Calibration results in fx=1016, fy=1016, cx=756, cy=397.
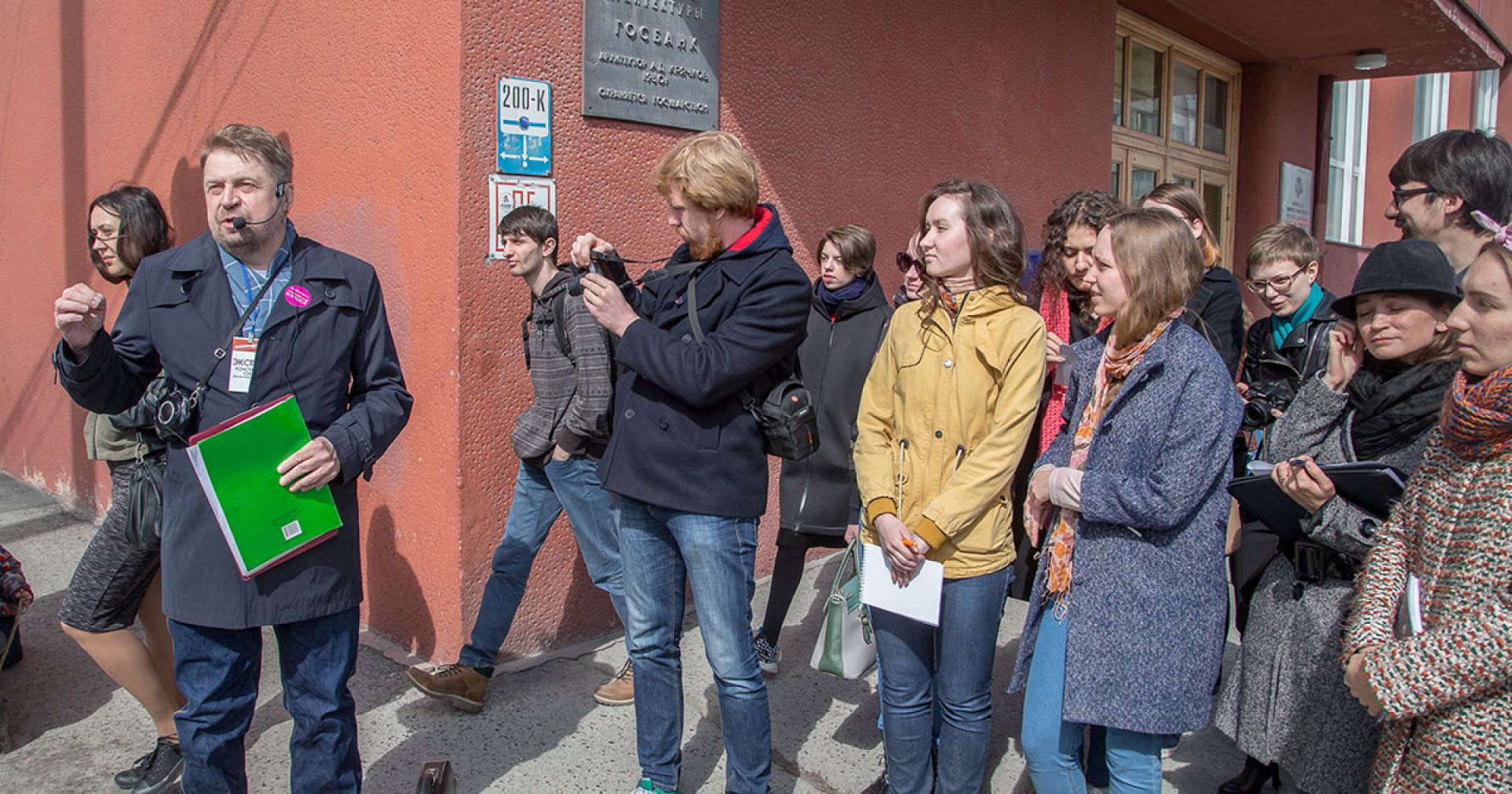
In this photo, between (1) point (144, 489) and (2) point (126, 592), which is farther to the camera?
(2) point (126, 592)

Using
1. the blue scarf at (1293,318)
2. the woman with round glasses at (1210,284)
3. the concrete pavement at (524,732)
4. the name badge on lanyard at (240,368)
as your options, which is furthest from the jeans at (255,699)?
the blue scarf at (1293,318)

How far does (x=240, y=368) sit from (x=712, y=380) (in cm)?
104

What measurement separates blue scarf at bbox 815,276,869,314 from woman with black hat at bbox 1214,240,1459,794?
1583 mm

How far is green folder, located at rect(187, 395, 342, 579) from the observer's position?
209 cm

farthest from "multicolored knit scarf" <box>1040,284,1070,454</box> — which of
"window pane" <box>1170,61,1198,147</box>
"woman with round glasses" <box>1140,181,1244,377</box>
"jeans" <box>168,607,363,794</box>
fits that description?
"window pane" <box>1170,61,1198,147</box>

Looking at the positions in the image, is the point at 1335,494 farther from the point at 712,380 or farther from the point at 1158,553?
the point at 712,380

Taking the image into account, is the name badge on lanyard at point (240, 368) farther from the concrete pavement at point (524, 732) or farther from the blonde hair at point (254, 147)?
the concrete pavement at point (524, 732)

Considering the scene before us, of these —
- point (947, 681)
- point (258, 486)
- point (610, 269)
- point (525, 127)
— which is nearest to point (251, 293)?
point (258, 486)

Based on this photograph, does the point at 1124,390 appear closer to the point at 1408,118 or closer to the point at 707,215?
the point at 707,215

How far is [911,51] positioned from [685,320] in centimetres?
333

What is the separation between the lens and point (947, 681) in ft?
8.32

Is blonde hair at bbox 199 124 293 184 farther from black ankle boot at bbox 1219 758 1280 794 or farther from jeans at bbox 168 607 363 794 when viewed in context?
black ankle boot at bbox 1219 758 1280 794

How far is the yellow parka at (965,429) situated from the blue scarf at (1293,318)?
149cm

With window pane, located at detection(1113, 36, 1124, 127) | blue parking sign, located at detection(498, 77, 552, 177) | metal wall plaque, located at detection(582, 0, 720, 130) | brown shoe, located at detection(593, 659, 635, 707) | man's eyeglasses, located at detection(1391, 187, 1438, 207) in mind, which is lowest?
brown shoe, located at detection(593, 659, 635, 707)
